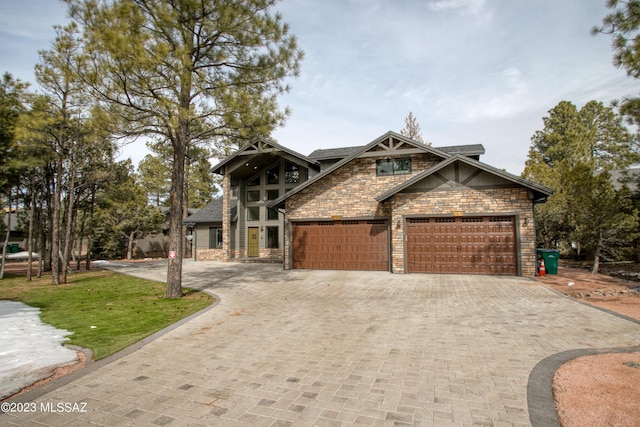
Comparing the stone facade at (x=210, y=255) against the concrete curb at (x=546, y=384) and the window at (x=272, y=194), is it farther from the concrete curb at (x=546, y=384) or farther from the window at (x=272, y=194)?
the concrete curb at (x=546, y=384)

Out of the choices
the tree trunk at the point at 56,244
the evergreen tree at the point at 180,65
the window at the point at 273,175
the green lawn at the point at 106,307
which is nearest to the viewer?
the green lawn at the point at 106,307

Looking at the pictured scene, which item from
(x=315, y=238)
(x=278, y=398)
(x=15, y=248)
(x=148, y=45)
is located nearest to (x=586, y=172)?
(x=315, y=238)

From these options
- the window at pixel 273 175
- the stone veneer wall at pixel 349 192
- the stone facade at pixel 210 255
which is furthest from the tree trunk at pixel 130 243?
the stone veneer wall at pixel 349 192

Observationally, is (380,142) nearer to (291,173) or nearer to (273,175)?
(291,173)

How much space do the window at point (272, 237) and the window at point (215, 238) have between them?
3.77 meters

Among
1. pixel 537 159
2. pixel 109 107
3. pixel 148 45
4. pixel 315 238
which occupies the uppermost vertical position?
pixel 537 159

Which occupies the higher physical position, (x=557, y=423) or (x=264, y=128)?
(x=264, y=128)

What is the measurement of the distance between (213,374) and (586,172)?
1614 centimetres

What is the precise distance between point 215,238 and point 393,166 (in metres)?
13.7

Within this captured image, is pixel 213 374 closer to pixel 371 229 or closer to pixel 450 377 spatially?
pixel 450 377

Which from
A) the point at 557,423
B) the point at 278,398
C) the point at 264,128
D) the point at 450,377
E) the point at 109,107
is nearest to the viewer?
the point at 557,423

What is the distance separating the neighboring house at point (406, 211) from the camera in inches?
515

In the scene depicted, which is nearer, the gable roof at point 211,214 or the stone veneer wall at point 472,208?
the stone veneer wall at point 472,208

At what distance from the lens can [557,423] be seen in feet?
10.3
